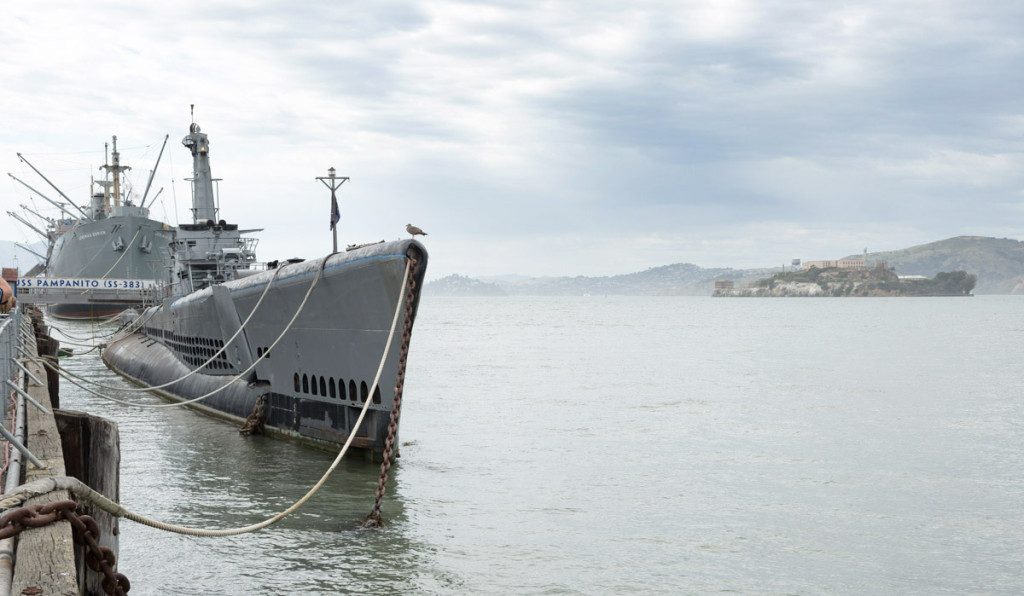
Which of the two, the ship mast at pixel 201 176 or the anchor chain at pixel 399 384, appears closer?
the anchor chain at pixel 399 384

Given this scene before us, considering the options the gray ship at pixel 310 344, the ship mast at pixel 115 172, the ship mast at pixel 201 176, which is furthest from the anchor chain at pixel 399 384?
the ship mast at pixel 115 172

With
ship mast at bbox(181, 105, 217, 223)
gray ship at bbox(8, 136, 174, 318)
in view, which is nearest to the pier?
ship mast at bbox(181, 105, 217, 223)

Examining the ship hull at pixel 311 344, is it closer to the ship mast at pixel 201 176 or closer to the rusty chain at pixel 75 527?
the rusty chain at pixel 75 527

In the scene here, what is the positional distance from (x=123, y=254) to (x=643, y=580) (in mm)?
71886

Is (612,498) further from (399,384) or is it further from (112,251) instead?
Result: (112,251)

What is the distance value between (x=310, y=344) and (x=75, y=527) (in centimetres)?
1296

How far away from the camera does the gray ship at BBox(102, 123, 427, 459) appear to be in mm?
14500

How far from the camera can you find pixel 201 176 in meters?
34.7

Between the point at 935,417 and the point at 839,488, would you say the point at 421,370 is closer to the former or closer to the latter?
the point at 935,417

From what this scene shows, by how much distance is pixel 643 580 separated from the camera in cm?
1073

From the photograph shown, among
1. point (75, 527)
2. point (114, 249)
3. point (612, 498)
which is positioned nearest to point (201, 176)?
point (612, 498)

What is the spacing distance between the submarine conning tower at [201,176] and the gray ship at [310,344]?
768 centimetres

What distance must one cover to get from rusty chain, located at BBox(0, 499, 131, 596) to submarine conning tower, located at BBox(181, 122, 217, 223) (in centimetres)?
3132

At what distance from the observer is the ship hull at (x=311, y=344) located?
14828 millimetres
